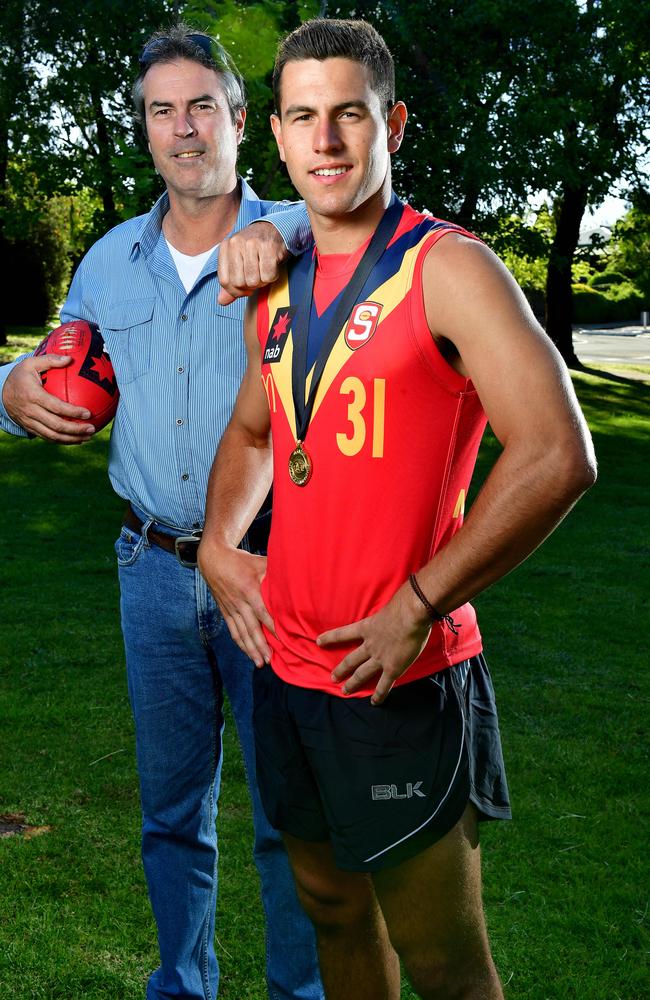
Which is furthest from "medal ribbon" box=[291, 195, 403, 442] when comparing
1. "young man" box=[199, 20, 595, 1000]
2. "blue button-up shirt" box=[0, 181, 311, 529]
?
"blue button-up shirt" box=[0, 181, 311, 529]

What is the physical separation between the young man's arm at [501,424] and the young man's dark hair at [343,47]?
44cm

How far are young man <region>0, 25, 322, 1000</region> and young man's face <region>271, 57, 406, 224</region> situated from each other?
0.73 metres

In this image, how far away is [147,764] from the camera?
3.24 meters

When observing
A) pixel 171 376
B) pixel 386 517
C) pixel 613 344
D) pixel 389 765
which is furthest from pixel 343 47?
pixel 613 344

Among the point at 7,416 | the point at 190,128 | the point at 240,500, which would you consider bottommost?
the point at 240,500

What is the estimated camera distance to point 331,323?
2334mm

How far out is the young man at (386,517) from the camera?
6.96 feet

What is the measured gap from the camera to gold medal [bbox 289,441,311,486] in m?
2.39

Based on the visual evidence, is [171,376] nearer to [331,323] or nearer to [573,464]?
[331,323]

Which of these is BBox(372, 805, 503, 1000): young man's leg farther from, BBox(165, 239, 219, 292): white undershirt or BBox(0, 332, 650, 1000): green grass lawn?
BBox(165, 239, 219, 292): white undershirt

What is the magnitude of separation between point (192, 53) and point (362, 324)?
1389 millimetres

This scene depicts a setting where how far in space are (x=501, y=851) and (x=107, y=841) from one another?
5.40ft

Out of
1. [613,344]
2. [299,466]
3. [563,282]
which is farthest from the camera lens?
[613,344]

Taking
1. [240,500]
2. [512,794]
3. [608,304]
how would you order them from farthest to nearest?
[608,304] → [512,794] → [240,500]
